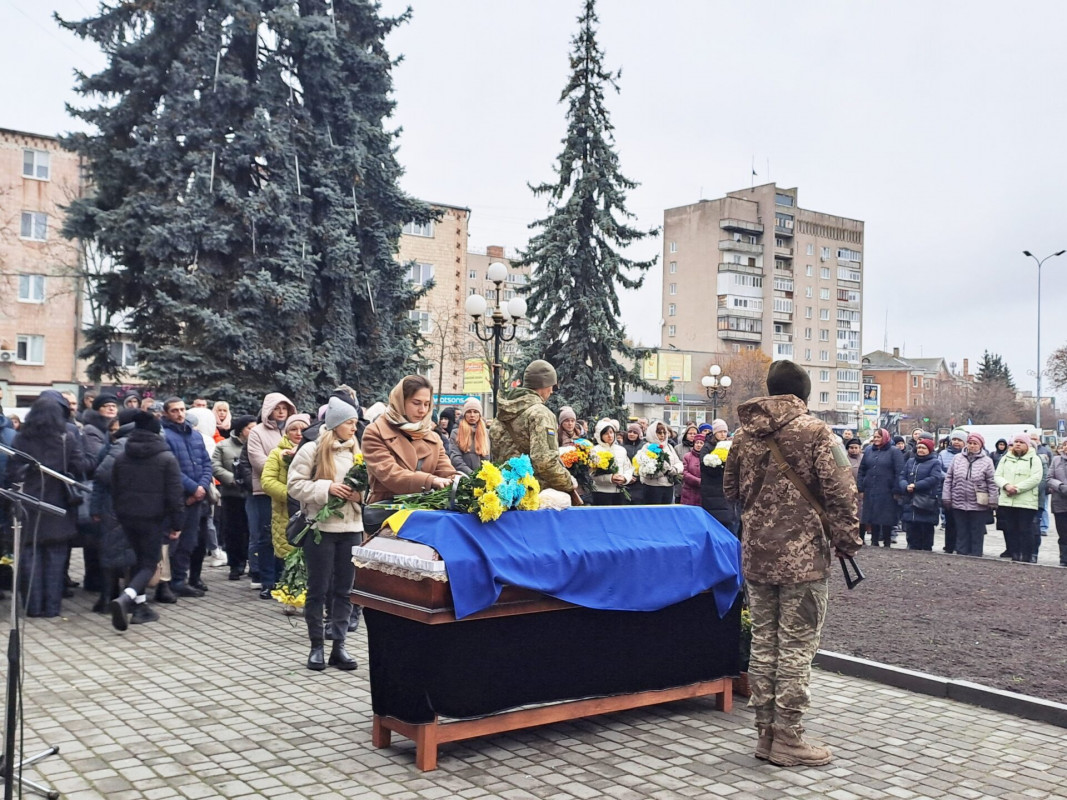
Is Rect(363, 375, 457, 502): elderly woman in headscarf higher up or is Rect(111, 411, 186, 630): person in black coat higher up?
Rect(363, 375, 457, 502): elderly woman in headscarf

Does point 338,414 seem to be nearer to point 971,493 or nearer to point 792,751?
point 792,751

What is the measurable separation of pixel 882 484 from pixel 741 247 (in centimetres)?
8130

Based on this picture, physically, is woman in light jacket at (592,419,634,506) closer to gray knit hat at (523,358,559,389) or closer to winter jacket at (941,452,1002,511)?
gray knit hat at (523,358,559,389)

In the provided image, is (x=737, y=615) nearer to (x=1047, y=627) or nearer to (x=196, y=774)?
(x=196, y=774)

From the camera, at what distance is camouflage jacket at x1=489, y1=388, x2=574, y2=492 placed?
6.64m

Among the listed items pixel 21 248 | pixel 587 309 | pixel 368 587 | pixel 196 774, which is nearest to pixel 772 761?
pixel 368 587

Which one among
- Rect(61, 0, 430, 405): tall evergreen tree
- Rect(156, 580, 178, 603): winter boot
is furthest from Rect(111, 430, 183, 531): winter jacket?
Rect(61, 0, 430, 405): tall evergreen tree

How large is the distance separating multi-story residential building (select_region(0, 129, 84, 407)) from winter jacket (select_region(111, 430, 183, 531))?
119 ft

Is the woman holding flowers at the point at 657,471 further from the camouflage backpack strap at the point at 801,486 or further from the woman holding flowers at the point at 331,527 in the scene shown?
the camouflage backpack strap at the point at 801,486

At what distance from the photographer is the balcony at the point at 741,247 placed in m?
94.6

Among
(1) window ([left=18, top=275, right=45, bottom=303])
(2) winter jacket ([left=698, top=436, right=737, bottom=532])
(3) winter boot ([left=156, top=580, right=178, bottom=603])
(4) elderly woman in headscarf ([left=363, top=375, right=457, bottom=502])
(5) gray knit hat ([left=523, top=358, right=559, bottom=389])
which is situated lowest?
(3) winter boot ([left=156, top=580, right=178, bottom=603])

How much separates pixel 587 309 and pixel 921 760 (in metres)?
25.2

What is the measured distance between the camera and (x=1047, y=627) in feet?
30.8

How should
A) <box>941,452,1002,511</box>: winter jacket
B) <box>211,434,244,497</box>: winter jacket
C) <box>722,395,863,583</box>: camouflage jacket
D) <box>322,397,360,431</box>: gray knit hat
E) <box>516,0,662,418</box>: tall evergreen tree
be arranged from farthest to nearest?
1. <box>516,0,662,418</box>: tall evergreen tree
2. <box>941,452,1002,511</box>: winter jacket
3. <box>211,434,244,497</box>: winter jacket
4. <box>322,397,360,431</box>: gray knit hat
5. <box>722,395,863,583</box>: camouflage jacket
